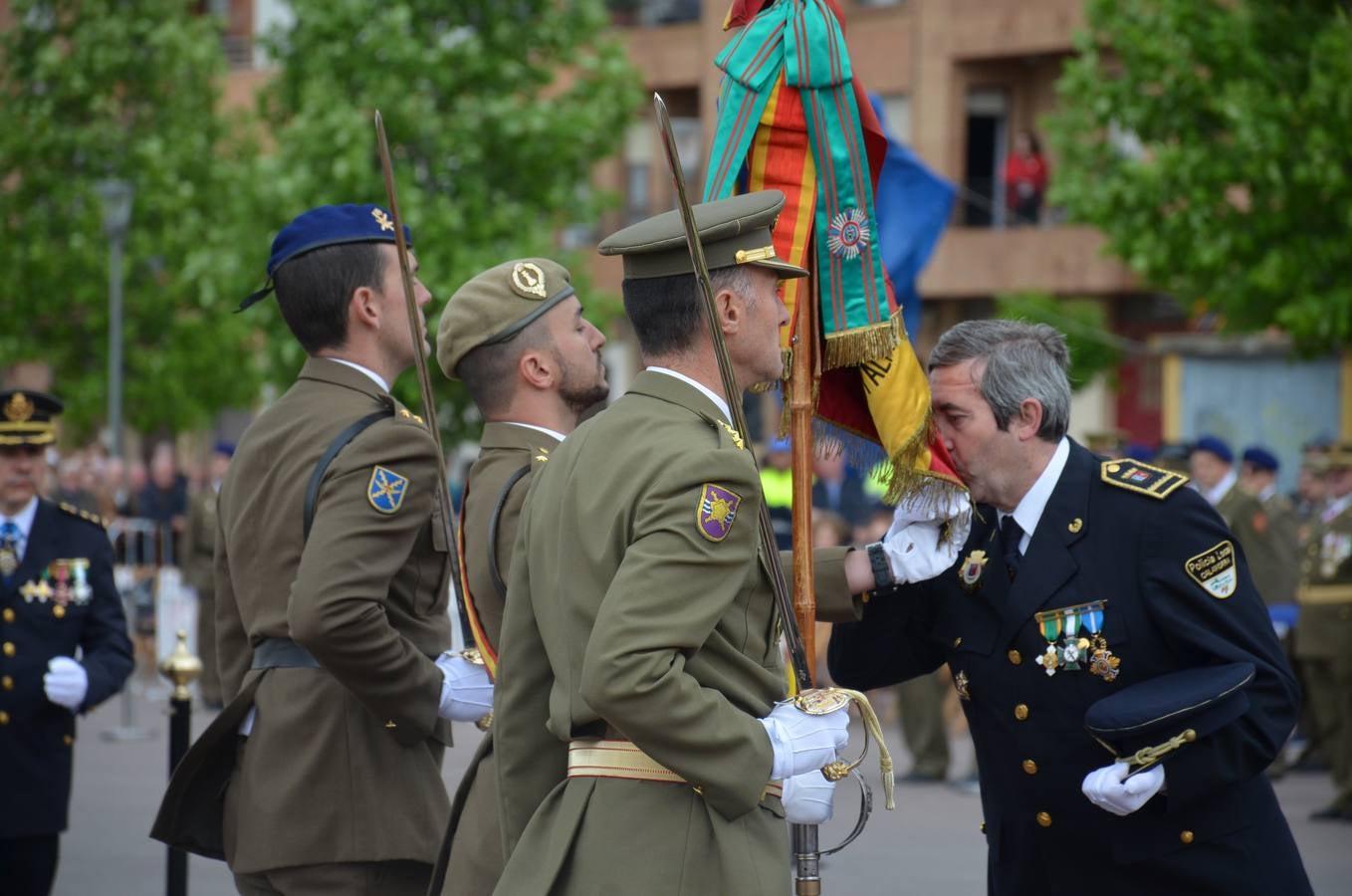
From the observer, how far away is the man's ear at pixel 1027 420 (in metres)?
4.04

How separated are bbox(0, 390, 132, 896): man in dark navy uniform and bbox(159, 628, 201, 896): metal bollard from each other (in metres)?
0.30

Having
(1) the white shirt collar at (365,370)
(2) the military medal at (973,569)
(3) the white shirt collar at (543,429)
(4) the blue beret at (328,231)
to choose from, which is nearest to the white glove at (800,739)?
(2) the military medal at (973,569)

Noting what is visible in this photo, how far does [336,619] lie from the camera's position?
4137mm

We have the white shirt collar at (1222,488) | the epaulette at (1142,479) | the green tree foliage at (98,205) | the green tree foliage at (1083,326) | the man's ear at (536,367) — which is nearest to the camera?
the epaulette at (1142,479)

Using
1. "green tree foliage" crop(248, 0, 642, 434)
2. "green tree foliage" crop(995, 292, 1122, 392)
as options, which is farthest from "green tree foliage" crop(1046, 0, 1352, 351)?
"green tree foliage" crop(995, 292, 1122, 392)

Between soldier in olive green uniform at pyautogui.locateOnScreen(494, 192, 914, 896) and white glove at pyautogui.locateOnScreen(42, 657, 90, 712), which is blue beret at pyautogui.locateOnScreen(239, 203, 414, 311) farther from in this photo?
white glove at pyautogui.locateOnScreen(42, 657, 90, 712)

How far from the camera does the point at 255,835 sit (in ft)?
14.5

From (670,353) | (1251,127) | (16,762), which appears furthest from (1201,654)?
(1251,127)

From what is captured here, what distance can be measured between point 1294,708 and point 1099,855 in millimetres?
525

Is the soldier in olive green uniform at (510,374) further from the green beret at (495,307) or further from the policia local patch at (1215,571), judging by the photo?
the policia local patch at (1215,571)

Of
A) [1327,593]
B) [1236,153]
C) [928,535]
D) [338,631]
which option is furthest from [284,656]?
[1236,153]

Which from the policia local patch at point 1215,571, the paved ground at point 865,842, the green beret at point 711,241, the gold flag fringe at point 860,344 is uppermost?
the green beret at point 711,241

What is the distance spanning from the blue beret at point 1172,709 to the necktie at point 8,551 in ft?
13.3

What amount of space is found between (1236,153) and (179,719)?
44.1 ft
